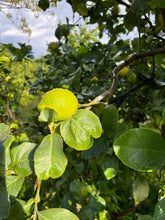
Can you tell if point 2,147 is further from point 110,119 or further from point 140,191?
point 140,191

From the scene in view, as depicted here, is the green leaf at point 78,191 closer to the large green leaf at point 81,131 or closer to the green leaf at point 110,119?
the green leaf at point 110,119

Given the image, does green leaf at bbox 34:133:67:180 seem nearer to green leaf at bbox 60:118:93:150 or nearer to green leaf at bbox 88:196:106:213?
green leaf at bbox 60:118:93:150

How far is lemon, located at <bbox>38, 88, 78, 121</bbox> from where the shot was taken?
1.22 ft

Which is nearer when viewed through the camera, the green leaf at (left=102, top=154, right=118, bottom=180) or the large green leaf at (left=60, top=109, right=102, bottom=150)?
the large green leaf at (left=60, top=109, right=102, bottom=150)


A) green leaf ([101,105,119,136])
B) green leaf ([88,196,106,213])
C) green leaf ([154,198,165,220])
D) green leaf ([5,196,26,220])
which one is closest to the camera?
green leaf ([154,198,165,220])

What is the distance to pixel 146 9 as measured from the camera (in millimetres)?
539

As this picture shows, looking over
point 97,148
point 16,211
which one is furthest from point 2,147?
point 97,148

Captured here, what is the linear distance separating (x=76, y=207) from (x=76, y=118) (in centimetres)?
50

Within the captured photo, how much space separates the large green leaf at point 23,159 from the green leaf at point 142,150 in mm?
197

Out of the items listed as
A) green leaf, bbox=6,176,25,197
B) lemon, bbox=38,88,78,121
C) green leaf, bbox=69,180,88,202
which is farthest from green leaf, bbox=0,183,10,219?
green leaf, bbox=69,180,88,202

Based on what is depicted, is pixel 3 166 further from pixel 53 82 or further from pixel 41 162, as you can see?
pixel 53 82

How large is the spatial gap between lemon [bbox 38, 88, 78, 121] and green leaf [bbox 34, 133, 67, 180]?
62mm

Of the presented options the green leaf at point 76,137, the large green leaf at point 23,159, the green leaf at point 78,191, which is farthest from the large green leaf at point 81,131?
the green leaf at point 78,191

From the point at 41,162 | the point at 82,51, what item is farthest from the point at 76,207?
the point at 82,51
